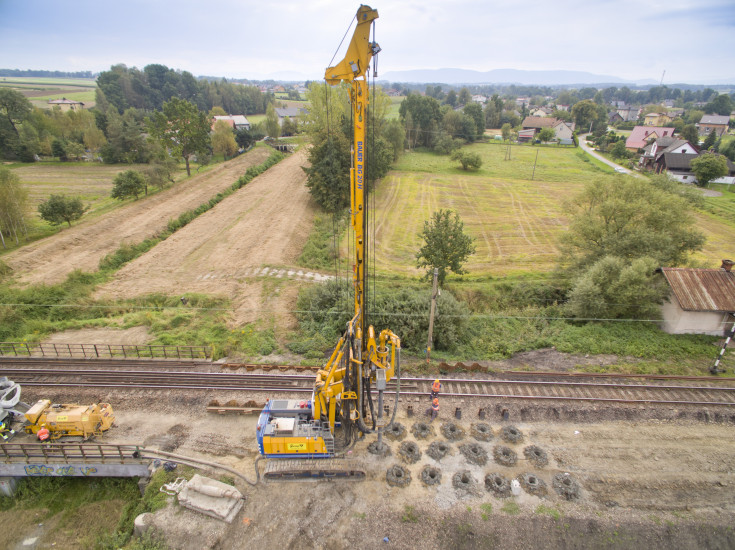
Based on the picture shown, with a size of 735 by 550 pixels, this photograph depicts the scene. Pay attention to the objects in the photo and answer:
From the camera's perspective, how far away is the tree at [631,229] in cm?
2612

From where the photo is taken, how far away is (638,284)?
23.2 meters

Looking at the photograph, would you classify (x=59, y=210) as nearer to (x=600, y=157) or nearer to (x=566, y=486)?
(x=566, y=486)

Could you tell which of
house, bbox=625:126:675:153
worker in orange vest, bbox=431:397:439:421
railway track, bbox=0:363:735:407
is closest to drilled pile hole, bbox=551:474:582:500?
railway track, bbox=0:363:735:407

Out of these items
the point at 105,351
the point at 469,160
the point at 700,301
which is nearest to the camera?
the point at 700,301

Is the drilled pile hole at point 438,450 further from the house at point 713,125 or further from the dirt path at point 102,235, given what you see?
the house at point 713,125

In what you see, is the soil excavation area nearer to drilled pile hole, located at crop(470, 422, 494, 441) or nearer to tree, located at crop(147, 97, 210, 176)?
drilled pile hole, located at crop(470, 422, 494, 441)

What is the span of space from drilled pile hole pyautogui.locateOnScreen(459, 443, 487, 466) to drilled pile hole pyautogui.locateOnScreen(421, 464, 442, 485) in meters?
1.42

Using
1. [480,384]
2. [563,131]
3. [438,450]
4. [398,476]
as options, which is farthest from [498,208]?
[563,131]

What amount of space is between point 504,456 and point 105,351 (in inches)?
858

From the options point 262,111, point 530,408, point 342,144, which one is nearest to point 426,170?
point 342,144

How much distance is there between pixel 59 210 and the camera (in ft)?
131

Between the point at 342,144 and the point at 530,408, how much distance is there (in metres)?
37.5

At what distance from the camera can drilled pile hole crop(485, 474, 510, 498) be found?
13836 mm

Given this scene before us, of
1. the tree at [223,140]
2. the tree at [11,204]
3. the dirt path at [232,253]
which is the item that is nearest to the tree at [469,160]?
the dirt path at [232,253]
